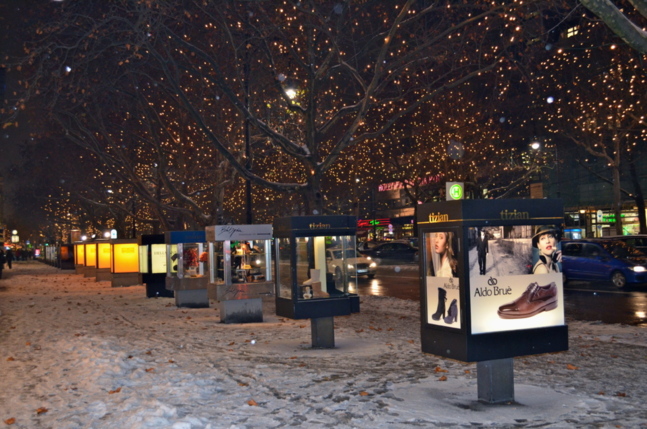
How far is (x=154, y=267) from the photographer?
23.4 metres

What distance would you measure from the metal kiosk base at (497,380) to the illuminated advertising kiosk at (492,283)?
1cm

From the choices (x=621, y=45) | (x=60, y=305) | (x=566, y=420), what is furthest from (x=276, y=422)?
(x=621, y=45)

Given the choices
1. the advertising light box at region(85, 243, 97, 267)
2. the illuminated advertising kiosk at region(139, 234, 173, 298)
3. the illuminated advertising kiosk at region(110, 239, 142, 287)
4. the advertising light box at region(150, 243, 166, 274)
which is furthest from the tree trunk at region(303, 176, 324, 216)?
the advertising light box at region(85, 243, 97, 267)

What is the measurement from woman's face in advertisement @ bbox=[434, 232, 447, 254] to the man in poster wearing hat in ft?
3.22

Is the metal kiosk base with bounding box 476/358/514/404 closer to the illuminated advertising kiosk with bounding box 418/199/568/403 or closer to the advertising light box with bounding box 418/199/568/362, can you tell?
the illuminated advertising kiosk with bounding box 418/199/568/403

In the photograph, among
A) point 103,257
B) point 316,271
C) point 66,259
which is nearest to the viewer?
point 316,271

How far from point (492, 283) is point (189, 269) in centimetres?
1362

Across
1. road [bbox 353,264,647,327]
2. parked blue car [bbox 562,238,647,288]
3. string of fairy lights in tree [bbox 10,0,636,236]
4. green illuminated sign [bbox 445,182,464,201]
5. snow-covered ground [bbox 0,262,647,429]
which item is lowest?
road [bbox 353,264,647,327]

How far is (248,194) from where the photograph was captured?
23.9 metres

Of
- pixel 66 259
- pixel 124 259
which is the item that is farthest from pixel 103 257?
pixel 66 259

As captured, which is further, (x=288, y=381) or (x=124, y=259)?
(x=124, y=259)

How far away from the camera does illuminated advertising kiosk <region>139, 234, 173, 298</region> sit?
76.7 ft

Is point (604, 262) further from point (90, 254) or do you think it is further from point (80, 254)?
point (80, 254)

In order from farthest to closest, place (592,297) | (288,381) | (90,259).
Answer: (90,259) < (592,297) < (288,381)
